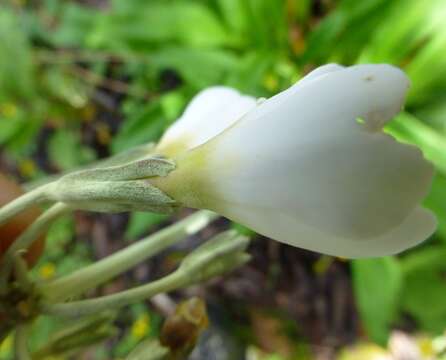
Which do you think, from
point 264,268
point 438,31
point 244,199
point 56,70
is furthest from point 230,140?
point 56,70


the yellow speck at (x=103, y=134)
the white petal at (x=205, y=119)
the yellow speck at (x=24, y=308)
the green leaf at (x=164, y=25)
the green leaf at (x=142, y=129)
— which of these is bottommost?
the yellow speck at (x=103, y=134)

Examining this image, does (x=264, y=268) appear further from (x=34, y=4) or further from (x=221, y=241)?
(x=34, y=4)

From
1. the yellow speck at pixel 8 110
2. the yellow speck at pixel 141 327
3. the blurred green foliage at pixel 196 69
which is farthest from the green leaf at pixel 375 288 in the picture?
the yellow speck at pixel 8 110

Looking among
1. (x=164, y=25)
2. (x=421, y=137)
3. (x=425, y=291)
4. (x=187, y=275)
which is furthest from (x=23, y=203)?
(x=425, y=291)

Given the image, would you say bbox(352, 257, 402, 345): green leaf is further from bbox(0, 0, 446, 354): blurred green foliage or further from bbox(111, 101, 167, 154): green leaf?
bbox(111, 101, 167, 154): green leaf

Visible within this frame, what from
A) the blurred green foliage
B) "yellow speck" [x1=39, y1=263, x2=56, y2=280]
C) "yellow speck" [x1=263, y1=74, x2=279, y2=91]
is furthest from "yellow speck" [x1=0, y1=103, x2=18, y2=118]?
"yellow speck" [x1=263, y1=74, x2=279, y2=91]

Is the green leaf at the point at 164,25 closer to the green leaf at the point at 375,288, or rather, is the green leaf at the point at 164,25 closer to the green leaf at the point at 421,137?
the green leaf at the point at 421,137
